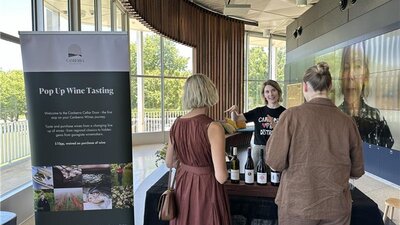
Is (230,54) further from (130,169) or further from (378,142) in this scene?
(130,169)

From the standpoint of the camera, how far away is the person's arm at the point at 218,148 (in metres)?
1.63

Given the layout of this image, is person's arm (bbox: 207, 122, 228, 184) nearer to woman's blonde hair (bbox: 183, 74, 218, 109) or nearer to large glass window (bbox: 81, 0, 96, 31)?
woman's blonde hair (bbox: 183, 74, 218, 109)

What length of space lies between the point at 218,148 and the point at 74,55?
110cm

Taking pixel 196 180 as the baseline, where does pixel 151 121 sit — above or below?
below

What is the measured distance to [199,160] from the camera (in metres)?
1.71

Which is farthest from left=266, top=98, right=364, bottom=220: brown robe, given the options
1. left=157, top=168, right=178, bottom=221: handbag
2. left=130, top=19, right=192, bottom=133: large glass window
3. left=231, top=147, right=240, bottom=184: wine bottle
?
left=130, top=19, right=192, bottom=133: large glass window

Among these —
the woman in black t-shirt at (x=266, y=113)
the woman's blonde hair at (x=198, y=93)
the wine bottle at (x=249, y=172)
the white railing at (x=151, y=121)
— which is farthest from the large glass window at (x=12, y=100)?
the white railing at (x=151, y=121)

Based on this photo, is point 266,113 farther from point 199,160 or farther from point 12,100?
point 12,100

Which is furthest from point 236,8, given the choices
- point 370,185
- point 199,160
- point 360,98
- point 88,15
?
point 199,160

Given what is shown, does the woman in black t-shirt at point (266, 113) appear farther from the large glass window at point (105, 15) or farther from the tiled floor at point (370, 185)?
the large glass window at point (105, 15)

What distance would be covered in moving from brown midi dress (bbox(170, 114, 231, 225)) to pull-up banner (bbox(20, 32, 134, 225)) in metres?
0.47

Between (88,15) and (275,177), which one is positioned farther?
(88,15)

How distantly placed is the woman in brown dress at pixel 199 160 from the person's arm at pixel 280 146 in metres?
0.27

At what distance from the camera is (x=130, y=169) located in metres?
2.08
